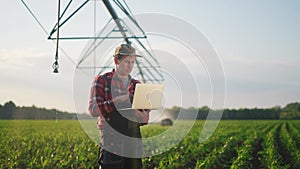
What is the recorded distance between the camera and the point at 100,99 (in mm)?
3459

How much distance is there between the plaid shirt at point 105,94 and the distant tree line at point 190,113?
0.51m

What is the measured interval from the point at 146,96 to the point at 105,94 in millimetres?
363

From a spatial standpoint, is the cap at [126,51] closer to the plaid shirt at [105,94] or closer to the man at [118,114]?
the man at [118,114]

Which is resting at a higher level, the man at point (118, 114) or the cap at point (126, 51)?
the cap at point (126, 51)

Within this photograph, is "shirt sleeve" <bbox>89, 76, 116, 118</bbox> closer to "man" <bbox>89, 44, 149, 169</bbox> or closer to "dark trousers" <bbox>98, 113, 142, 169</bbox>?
"man" <bbox>89, 44, 149, 169</bbox>

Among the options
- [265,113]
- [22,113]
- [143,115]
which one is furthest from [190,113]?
[265,113]

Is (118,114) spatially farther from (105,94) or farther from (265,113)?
(265,113)

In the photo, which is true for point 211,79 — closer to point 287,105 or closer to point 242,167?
point 242,167

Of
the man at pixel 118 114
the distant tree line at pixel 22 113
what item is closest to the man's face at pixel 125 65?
the man at pixel 118 114

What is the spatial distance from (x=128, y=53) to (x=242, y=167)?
4.74m

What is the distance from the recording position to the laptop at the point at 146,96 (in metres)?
3.35

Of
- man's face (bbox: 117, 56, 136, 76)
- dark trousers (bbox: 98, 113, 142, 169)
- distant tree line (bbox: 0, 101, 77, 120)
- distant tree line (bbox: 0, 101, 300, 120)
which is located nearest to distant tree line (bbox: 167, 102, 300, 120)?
distant tree line (bbox: 0, 101, 300, 120)

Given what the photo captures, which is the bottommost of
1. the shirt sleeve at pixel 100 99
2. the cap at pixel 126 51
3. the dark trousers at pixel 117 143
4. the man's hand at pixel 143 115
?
the dark trousers at pixel 117 143

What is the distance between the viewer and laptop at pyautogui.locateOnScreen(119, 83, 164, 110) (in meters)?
3.35
